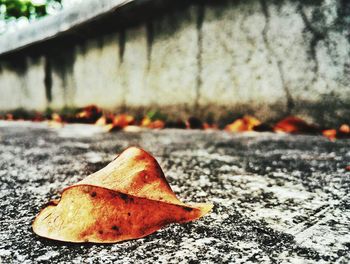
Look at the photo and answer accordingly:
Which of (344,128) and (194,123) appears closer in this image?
(344,128)

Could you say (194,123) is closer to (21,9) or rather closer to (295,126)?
(295,126)

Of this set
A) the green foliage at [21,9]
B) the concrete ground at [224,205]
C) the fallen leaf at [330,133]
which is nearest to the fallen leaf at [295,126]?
the fallen leaf at [330,133]

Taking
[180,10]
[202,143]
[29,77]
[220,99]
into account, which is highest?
[180,10]

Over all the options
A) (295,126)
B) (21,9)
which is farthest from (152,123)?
(21,9)

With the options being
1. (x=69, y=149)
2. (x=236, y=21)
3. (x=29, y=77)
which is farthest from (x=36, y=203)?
(x=29, y=77)

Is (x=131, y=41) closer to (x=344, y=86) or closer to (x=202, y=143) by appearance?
(x=202, y=143)

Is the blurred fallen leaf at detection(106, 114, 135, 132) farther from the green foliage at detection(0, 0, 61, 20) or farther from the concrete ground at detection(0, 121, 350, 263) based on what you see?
the green foliage at detection(0, 0, 61, 20)

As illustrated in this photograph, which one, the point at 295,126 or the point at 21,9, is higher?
the point at 21,9
